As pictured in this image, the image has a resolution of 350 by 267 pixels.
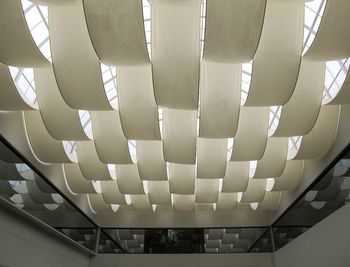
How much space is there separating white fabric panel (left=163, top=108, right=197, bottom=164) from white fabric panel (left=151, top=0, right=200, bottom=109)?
186 cm

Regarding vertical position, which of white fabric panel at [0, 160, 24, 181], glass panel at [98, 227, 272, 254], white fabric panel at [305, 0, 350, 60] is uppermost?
white fabric panel at [305, 0, 350, 60]

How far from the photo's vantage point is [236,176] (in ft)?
41.4

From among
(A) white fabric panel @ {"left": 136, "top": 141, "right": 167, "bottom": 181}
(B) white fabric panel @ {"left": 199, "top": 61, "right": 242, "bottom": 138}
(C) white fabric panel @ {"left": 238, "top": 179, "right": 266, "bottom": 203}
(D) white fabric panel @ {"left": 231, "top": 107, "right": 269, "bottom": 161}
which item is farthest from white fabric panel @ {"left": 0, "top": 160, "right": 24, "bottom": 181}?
(C) white fabric panel @ {"left": 238, "top": 179, "right": 266, "bottom": 203}

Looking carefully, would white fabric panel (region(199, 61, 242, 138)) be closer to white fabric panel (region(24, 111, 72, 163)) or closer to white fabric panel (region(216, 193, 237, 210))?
white fabric panel (region(24, 111, 72, 163))

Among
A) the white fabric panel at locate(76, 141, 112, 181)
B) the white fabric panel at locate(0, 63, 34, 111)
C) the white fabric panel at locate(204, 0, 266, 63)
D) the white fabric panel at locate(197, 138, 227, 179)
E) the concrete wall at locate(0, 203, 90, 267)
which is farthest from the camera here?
the white fabric panel at locate(76, 141, 112, 181)

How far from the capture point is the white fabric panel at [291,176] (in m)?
12.5

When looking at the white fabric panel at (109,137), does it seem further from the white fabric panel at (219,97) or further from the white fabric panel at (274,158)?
the white fabric panel at (274,158)

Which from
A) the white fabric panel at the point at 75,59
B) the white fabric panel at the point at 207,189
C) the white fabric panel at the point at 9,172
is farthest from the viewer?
the white fabric panel at the point at 207,189

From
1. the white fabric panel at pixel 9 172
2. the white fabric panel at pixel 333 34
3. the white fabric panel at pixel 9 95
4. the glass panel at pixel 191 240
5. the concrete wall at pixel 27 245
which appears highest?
the white fabric panel at pixel 333 34

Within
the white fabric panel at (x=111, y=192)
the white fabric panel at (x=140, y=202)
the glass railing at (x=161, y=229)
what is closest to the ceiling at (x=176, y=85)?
the white fabric panel at (x=111, y=192)

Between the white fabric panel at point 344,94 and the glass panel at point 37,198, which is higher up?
the white fabric panel at point 344,94

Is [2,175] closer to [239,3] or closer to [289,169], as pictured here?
[239,3]

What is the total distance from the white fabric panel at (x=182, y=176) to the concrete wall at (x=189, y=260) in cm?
492

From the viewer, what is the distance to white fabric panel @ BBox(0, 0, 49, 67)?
5.75 meters
